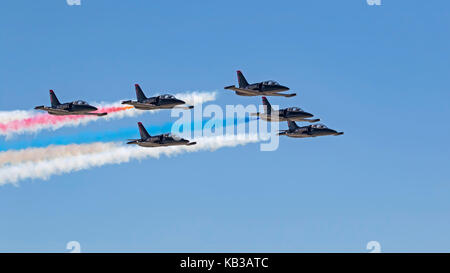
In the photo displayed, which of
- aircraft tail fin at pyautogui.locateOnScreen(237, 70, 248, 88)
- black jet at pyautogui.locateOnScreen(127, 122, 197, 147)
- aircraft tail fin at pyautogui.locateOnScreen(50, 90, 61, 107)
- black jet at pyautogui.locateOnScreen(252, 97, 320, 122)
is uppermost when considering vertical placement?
aircraft tail fin at pyautogui.locateOnScreen(237, 70, 248, 88)

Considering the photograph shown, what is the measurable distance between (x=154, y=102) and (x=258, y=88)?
1852cm

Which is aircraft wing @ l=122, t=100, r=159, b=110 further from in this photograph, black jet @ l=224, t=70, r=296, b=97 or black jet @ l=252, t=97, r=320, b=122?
black jet @ l=252, t=97, r=320, b=122

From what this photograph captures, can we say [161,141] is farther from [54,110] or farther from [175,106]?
[54,110]

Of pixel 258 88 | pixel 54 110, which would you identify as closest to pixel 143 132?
pixel 54 110

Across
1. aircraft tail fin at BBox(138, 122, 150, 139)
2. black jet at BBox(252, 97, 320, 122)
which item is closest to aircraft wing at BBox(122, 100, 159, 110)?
aircraft tail fin at BBox(138, 122, 150, 139)

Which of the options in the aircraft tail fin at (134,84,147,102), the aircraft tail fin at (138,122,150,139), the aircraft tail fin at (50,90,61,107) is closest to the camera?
the aircraft tail fin at (134,84,147,102)

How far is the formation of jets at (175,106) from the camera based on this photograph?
609ft

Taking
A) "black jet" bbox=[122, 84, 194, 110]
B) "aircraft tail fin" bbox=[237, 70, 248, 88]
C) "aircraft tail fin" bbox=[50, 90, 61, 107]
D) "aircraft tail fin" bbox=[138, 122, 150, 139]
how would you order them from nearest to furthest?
"black jet" bbox=[122, 84, 194, 110] → "aircraft tail fin" bbox=[50, 90, 61, 107] → "aircraft tail fin" bbox=[237, 70, 248, 88] → "aircraft tail fin" bbox=[138, 122, 150, 139]

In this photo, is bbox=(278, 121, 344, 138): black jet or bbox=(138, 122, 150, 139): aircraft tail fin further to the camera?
bbox=(278, 121, 344, 138): black jet

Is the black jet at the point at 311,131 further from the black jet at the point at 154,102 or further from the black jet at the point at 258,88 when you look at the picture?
the black jet at the point at 154,102

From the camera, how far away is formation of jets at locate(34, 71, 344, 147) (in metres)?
186

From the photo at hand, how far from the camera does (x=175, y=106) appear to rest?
185 metres
